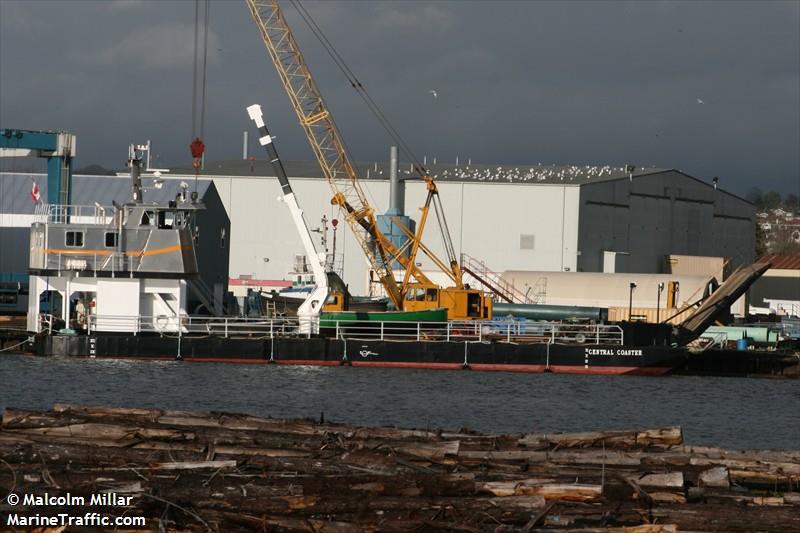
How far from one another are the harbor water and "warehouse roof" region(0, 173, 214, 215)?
22.3 m

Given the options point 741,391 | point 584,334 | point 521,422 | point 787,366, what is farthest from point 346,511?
point 787,366

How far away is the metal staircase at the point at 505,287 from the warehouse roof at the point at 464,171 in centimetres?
810

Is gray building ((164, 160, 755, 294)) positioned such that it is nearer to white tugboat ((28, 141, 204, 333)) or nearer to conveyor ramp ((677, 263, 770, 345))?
conveyor ramp ((677, 263, 770, 345))

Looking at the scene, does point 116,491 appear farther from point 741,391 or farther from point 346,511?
point 741,391

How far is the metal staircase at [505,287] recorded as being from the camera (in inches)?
3081

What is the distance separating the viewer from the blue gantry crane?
178 ft

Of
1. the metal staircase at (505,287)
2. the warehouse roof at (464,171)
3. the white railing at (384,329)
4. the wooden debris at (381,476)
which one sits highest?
the warehouse roof at (464,171)

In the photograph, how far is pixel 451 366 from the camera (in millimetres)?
51062

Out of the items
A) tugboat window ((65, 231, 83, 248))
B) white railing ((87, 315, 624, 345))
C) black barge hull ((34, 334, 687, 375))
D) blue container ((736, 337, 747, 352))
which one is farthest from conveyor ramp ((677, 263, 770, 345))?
tugboat window ((65, 231, 83, 248))

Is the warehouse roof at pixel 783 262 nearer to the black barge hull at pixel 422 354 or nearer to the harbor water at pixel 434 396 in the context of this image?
the harbor water at pixel 434 396

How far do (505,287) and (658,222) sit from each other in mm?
20017

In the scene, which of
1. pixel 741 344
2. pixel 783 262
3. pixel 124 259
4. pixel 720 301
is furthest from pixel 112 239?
pixel 783 262

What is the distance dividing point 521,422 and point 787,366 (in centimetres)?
2619

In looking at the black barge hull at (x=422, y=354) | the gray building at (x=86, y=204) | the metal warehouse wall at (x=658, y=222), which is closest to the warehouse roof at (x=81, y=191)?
the gray building at (x=86, y=204)
